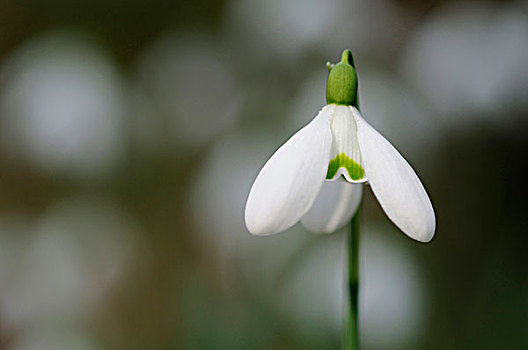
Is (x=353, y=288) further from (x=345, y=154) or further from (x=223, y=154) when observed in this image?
(x=223, y=154)

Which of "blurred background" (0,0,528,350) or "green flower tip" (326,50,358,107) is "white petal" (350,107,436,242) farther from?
"blurred background" (0,0,528,350)

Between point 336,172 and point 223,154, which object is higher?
point 223,154

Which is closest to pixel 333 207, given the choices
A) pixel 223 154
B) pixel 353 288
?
pixel 353 288

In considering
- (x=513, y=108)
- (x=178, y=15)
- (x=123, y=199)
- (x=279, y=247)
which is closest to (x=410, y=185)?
(x=279, y=247)

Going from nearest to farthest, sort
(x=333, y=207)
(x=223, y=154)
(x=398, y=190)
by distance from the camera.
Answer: (x=398, y=190), (x=333, y=207), (x=223, y=154)

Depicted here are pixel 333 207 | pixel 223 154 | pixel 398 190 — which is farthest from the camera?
pixel 223 154

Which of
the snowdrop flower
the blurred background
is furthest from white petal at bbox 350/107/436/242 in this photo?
the blurred background

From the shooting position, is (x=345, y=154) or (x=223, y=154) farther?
(x=223, y=154)

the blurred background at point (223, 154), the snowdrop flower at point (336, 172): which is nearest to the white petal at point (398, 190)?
the snowdrop flower at point (336, 172)

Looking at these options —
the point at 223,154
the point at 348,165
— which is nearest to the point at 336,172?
the point at 348,165
